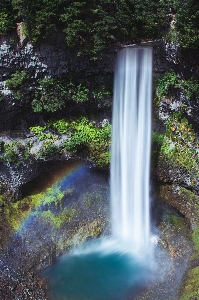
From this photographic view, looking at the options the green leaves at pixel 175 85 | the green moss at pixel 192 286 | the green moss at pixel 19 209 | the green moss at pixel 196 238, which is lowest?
the green moss at pixel 192 286

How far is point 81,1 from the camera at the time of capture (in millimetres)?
14289

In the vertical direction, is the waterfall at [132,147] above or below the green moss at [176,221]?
above

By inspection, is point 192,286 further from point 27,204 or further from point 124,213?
point 27,204

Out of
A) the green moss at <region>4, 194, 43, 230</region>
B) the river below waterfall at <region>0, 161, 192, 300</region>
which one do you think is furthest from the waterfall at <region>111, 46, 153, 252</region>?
the green moss at <region>4, 194, 43, 230</region>

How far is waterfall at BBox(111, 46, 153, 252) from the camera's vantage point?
1589cm

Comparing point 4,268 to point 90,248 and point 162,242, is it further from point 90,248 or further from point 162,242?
point 162,242

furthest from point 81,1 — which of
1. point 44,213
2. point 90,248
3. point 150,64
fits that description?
point 90,248

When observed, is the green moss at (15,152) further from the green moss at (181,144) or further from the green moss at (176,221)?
the green moss at (176,221)

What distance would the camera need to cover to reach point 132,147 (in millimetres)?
17016

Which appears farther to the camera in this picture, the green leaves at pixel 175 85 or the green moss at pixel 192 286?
the green leaves at pixel 175 85

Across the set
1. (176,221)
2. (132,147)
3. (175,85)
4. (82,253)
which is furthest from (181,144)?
(82,253)

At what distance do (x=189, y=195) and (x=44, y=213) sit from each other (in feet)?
24.0

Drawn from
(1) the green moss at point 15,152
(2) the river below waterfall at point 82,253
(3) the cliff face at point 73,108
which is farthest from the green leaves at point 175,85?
(1) the green moss at point 15,152

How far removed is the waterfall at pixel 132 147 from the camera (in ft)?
52.1
